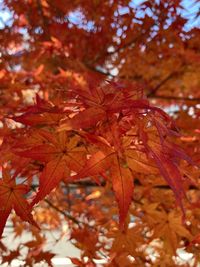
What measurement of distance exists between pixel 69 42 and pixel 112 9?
709mm

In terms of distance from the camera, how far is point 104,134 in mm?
587

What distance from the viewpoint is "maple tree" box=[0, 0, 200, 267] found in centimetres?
56

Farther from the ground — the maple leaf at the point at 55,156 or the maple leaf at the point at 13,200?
the maple leaf at the point at 55,156

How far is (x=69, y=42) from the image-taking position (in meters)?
2.23

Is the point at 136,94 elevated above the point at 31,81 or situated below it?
below

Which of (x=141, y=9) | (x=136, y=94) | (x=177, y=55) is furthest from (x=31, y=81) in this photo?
(x=136, y=94)

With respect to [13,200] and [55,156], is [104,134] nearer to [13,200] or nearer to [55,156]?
[55,156]

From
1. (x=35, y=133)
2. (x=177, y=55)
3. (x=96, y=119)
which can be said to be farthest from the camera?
(x=177, y=55)

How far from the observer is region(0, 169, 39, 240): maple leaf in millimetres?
640

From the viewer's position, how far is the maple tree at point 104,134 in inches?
22.0

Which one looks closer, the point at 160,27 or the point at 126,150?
the point at 126,150

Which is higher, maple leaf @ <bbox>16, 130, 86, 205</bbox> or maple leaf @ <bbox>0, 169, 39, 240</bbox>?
maple leaf @ <bbox>16, 130, 86, 205</bbox>

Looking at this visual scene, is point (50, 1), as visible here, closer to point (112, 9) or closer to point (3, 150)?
point (112, 9)

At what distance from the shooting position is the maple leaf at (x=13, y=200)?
0.64 m
